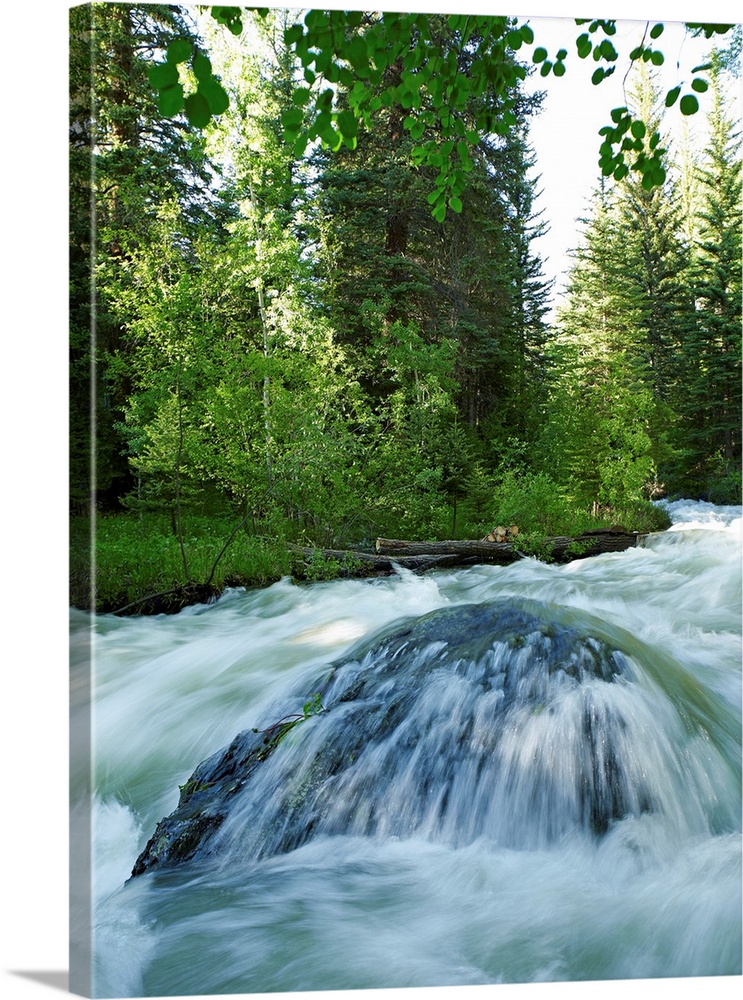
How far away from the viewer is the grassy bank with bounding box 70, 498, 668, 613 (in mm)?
2344

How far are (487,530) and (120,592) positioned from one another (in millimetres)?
1124

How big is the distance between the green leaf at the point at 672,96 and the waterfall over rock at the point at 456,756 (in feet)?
5.46

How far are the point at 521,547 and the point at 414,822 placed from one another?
0.88 meters

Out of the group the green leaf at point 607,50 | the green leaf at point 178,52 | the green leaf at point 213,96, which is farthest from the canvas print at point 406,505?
the green leaf at point 213,96

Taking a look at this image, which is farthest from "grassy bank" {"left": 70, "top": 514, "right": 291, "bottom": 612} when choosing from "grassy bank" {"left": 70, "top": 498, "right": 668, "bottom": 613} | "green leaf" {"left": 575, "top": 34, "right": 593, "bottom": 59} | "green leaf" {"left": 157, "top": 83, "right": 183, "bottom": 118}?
"green leaf" {"left": 575, "top": 34, "right": 593, "bottom": 59}

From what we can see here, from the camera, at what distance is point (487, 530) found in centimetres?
259

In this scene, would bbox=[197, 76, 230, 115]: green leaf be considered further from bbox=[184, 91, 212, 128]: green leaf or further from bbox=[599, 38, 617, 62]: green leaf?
bbox=[599, 38, 617, 62]: green leaf

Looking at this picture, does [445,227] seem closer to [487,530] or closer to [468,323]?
[468,323]

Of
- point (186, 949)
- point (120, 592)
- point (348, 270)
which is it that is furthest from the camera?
point (348, 270)

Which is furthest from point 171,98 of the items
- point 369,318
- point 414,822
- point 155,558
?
point 414,822

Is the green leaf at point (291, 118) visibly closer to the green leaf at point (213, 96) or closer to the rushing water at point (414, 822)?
the green leaf at point (213, 96)

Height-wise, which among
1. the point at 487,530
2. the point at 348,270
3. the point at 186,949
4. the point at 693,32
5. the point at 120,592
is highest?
the point at 693,32

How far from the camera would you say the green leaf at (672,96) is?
2562 millimetres
